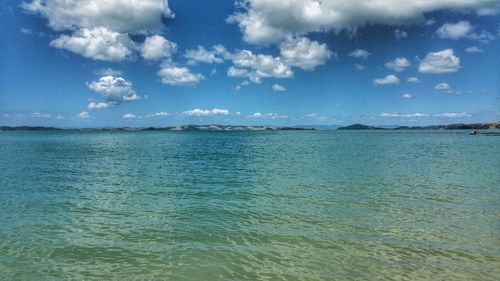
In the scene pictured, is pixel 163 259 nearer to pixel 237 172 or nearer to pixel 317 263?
pixel 317 263

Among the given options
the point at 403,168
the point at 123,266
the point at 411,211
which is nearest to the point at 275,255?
the point at 123,266

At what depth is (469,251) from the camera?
14.5 meters

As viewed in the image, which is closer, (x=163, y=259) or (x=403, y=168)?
(x=163, y=259)

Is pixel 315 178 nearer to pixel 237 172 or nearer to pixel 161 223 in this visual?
pixel 237 172

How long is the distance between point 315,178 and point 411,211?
45.0 ft

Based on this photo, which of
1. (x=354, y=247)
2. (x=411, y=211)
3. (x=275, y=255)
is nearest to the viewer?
(x=275, y=255)

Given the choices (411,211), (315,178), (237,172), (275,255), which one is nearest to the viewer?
(275,255)

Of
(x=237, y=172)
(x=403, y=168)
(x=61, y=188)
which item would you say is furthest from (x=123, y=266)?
(x=403, y=168)

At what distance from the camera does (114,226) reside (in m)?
18.1

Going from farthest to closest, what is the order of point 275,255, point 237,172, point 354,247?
point 237,172 → point 354,247 → point 275,255

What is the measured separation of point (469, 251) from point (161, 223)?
14463mm

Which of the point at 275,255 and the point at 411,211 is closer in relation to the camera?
the point at 275,255

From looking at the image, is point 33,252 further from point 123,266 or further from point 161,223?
point 161,223

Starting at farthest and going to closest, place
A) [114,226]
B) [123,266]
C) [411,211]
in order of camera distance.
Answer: [411,211] < [114,226] < [123,266]
